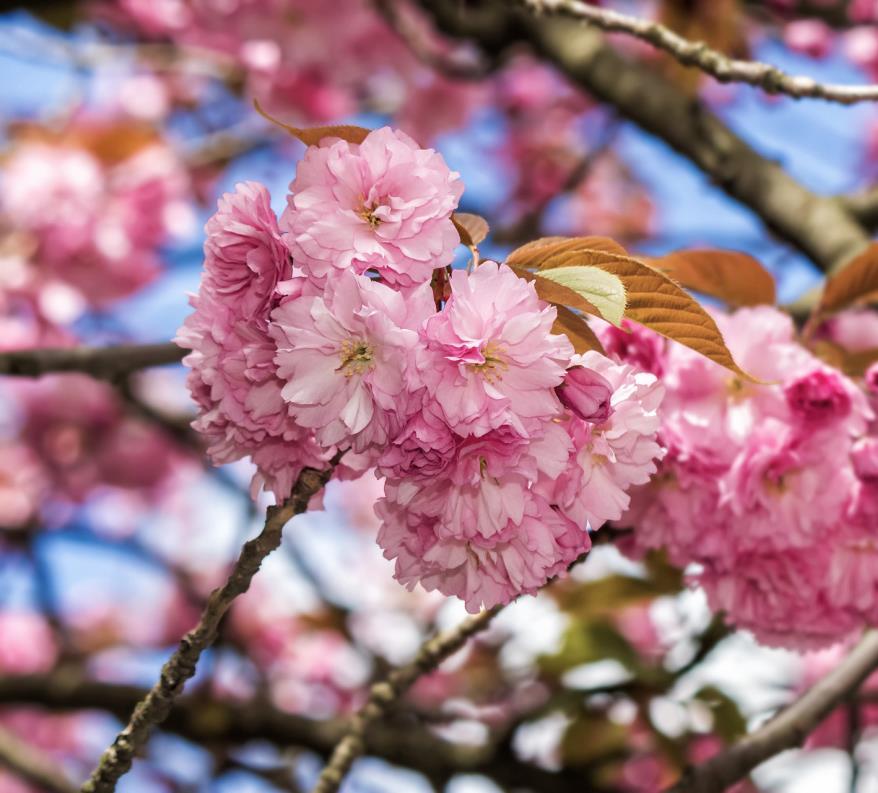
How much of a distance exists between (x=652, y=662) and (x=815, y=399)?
1115 millimetres

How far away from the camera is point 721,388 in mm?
1155

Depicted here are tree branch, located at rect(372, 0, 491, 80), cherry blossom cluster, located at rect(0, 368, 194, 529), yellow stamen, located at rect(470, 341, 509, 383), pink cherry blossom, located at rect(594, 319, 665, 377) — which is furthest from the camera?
cherry blossom cluster, located at rect(0, 368, 194, 529)

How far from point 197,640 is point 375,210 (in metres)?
0.38

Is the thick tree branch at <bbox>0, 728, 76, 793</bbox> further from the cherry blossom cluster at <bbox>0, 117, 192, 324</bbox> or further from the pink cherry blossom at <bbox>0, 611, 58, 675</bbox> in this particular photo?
the pink cherry blossom at <bbox>0, 611, 58, 675</bbox>

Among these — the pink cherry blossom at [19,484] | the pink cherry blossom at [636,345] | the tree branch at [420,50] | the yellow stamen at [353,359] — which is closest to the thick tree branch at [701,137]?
the tree branch at [420,50]

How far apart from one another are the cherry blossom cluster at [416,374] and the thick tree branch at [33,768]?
4.83 ft

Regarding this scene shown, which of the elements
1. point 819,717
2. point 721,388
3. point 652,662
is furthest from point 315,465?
point 652,662

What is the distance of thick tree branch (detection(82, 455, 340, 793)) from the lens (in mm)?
838

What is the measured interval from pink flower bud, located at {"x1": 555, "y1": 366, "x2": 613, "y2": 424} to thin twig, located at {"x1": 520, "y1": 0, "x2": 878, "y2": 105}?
65 centimetres

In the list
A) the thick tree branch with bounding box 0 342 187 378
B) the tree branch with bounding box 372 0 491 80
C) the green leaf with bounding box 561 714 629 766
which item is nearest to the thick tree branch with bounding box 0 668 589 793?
the green leaf with bounding box 561 714 629 766

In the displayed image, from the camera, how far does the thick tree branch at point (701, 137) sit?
1724mm

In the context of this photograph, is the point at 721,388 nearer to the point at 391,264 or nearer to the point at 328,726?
the point at 391,264

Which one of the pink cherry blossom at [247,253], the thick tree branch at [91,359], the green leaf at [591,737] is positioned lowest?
the pink cherry blossom at [247,253]

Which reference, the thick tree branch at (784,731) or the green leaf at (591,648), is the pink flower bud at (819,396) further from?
the green leaf at (591,648)
